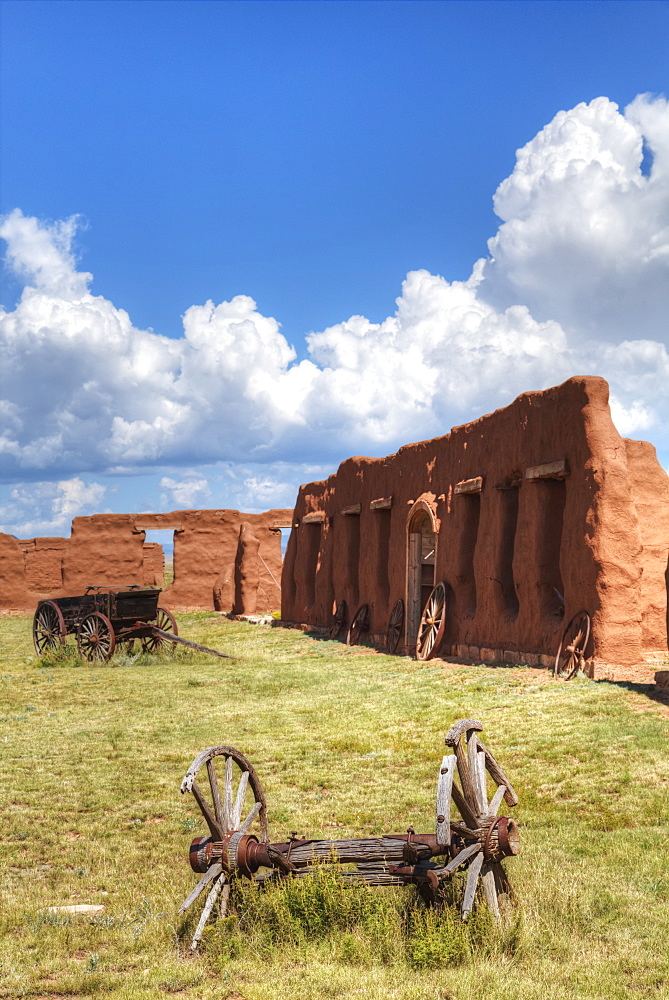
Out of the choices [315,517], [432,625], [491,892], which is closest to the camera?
[491,892]

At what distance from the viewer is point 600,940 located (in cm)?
461

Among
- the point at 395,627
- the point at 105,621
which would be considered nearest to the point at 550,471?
the point at 395,627

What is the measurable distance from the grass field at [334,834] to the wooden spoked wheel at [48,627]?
13.5ft

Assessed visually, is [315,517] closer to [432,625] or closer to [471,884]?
[432,625]

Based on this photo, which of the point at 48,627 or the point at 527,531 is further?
the point at 48,627

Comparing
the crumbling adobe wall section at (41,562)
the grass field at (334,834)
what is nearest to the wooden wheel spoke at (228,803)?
the grass field at (334,834)

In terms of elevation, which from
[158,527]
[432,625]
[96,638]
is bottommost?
[96,638]

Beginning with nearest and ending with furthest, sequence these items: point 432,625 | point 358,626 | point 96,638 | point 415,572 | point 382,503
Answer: point 432,625 → point 96,638 → point 415,572 → point 382,503 → point 358,626

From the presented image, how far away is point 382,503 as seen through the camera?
63.1 feet

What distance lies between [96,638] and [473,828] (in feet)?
44.7

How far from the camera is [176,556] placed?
32.5 meters

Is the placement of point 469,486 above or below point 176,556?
above

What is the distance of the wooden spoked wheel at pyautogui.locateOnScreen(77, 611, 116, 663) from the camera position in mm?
17016

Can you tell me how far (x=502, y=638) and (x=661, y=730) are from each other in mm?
5664
